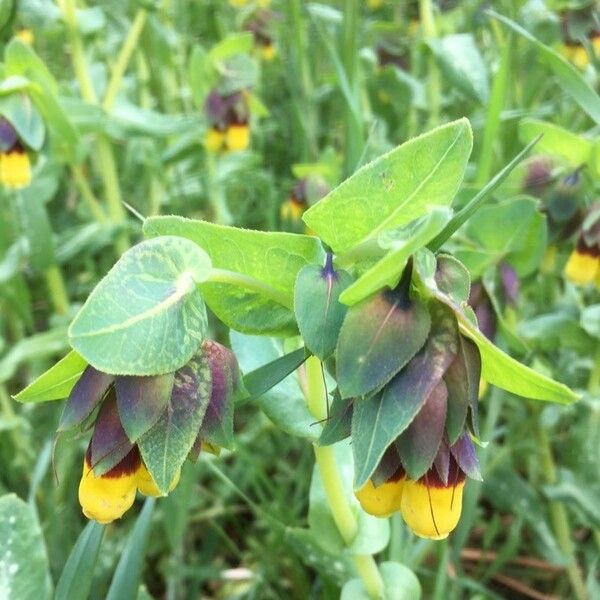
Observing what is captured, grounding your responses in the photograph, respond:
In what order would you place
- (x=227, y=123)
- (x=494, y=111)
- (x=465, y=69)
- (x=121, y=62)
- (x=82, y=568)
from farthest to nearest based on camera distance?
1. (x=227, y=123)
2. (x=121, y=62)
3. (x=465, y=69)
4. (x=494, y=111)
5. (x=82, y=568)

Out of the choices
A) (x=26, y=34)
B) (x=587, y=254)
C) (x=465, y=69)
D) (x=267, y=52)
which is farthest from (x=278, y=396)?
(x=267, y=52)

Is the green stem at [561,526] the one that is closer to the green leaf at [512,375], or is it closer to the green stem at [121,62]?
the green leaf at [512,375]

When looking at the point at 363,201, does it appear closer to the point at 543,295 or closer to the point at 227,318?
the point at 227,318

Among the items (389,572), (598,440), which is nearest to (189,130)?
(598,440)

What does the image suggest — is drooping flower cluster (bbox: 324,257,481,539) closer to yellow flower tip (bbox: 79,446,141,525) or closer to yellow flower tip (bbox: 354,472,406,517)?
yellow flower tip (bbox: 354,472,406,517)

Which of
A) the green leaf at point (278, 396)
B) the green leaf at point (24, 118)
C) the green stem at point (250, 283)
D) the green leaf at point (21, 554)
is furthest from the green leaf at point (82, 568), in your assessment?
the green leaf at point (24, 118)

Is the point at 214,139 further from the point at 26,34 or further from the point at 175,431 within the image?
the point at 175,431

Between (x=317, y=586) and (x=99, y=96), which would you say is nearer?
(x=317, y=586)

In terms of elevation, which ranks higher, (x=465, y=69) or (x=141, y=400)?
(x=141, y=400)
